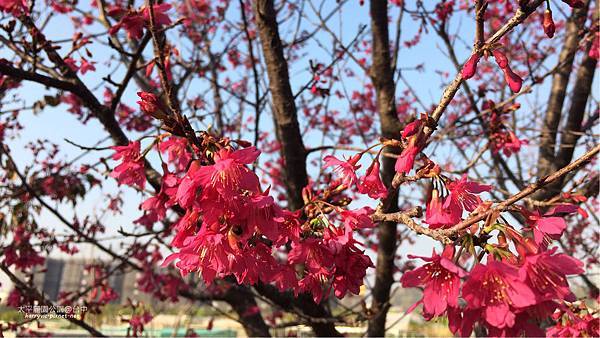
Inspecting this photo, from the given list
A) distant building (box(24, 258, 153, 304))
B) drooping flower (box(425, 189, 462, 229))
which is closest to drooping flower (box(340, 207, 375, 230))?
drooping flower (box(425, 189, 462, 229))

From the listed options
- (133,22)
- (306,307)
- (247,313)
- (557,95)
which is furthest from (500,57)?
(247,313)

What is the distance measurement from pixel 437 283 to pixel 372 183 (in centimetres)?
42

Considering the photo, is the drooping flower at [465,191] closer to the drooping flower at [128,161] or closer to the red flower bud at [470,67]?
the red flower bud at [470,67]

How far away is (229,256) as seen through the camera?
44.6 inches

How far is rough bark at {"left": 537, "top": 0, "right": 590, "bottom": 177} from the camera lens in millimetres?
3676

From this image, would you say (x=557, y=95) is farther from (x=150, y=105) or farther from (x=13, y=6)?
(x=13, y=6)

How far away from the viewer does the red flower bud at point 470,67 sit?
1.01m

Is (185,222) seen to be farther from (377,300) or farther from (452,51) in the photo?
(452,51)

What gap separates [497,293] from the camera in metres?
0.89

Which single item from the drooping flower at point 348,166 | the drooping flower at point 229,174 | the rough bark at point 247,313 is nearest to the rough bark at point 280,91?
the drooping flower at point 348,166

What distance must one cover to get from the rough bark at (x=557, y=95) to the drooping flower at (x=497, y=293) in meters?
3.28

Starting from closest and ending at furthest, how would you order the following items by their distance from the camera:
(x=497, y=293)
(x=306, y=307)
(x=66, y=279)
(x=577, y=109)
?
(x=497, y=293) → (x=306, y=307) → (x=577, y=109) → (x=66, y=279)

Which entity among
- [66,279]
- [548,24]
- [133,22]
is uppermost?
[133,22]

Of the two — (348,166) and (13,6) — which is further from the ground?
(13,6)
